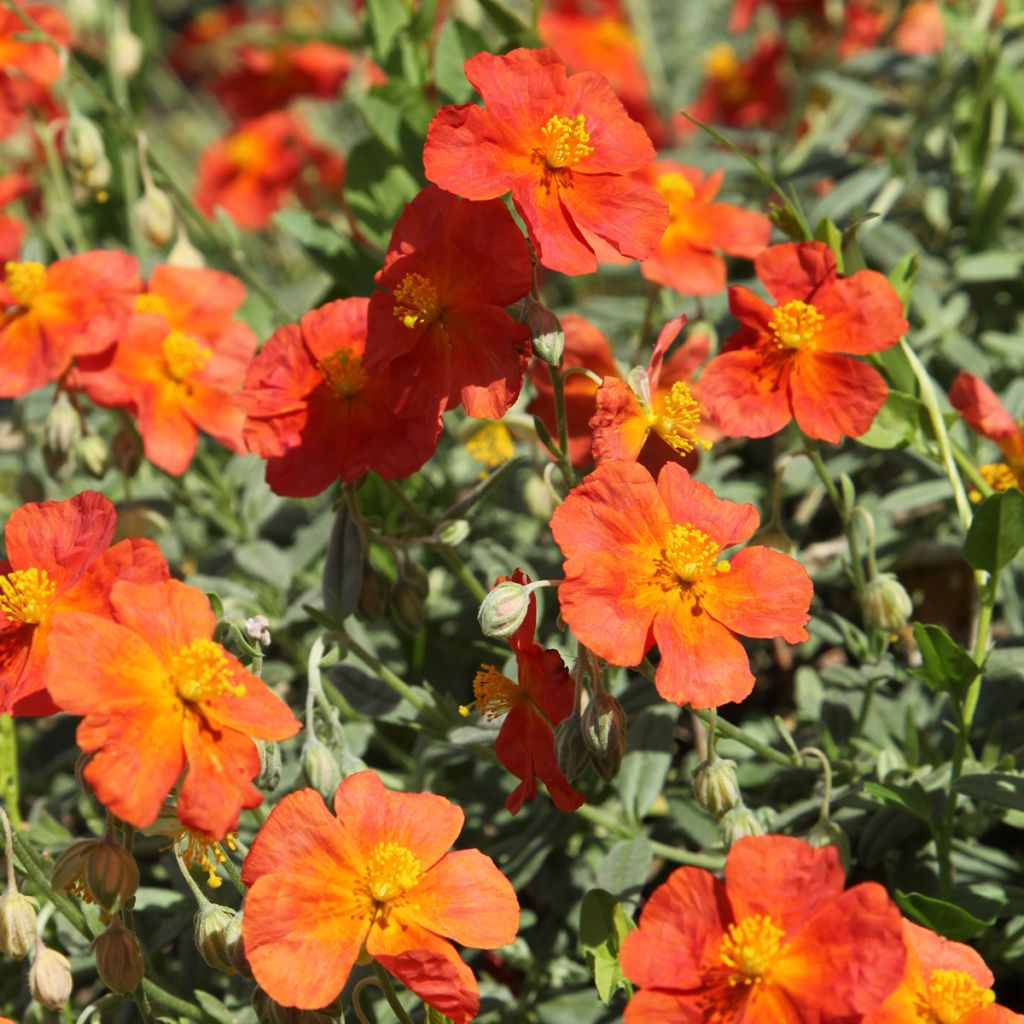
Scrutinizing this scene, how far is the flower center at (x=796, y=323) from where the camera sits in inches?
85.0

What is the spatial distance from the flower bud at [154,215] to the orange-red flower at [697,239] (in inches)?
43.2

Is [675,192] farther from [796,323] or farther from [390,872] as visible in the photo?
[390,872]

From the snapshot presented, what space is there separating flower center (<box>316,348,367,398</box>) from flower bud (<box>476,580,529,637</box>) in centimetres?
52

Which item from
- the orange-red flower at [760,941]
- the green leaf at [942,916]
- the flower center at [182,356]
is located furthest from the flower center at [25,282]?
the green leaf at [942,916]

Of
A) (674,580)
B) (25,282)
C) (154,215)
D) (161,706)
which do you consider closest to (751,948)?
(674,580)

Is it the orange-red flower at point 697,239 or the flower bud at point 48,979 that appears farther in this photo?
the orange-red flower at point 697,239

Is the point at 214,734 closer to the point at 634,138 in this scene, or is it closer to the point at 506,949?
the point at 506,949

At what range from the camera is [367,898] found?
1.79 m

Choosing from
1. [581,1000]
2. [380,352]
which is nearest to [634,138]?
[380,352]

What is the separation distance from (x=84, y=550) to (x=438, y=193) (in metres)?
0.75

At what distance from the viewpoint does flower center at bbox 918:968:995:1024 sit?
1.69 meters

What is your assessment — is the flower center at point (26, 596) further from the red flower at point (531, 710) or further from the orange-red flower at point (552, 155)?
the orange-red flower at point (552, 155)

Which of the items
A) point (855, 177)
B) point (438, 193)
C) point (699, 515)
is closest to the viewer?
point (699, 515)

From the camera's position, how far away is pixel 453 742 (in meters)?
2.24
